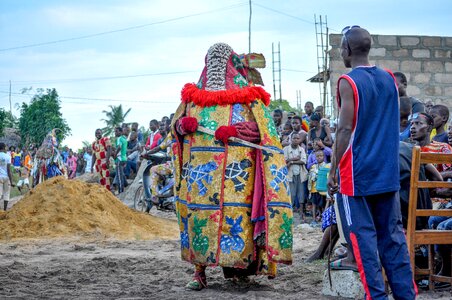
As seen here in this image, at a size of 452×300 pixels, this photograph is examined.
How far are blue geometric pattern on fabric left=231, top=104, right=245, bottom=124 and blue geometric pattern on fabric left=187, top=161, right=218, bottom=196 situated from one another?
46cm

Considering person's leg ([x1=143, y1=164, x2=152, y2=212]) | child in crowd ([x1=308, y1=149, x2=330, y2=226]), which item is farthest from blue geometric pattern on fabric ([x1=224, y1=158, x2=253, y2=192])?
person's leg ([x1=143, y1=164, x2=152, y2=212])

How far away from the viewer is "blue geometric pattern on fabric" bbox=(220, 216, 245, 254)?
6473mm

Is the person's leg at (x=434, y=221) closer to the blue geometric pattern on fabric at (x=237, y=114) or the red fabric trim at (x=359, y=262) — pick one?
the blue geometric pattern on fabric at (x=237, y=114)

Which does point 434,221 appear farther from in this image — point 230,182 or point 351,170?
point 351,170

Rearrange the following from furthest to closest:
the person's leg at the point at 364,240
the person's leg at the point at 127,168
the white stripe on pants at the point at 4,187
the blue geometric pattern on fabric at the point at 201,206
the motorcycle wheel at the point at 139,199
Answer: the person's leg at the point at 127,168 → the motorcycle wheel at the point at 139,199 → the white stripe on pants at the point at 4,187 → the blue geometric pattern on fabric at the point at 201,206 → the person's leg at the point at 364,240

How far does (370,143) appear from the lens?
15.3 feet

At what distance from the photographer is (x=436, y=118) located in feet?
28.5

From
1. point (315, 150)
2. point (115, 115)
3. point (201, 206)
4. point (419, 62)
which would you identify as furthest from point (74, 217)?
point (115, 115)

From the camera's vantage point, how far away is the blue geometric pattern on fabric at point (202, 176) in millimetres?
6578

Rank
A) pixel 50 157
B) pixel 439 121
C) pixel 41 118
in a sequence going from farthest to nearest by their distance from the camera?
1. pixel 41 118
2. pixel 50 157
3. pixel 439 121

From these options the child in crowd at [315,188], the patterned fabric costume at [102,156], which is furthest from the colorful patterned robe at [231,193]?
the patterned fabric costume at [102,156]

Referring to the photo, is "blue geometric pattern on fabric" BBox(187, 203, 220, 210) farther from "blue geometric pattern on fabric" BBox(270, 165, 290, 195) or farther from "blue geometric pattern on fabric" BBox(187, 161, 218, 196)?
"blue geometric pattern on fabric" BBox(270, 165, 290, 195)

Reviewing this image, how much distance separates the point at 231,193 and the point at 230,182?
10cm

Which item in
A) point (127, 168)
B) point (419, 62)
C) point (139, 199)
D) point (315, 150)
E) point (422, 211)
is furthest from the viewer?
point (127, 168)
